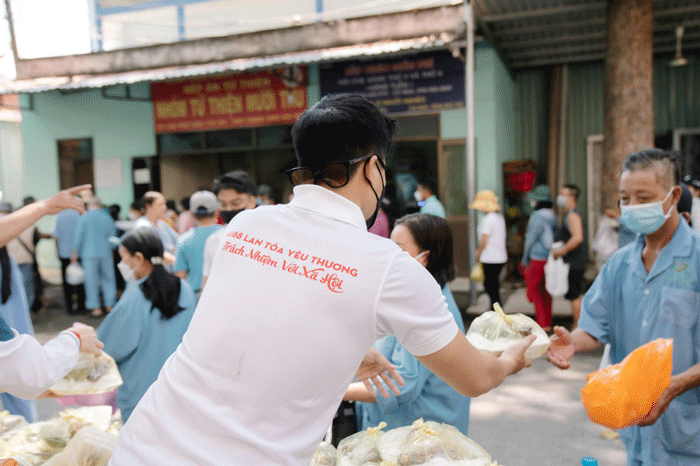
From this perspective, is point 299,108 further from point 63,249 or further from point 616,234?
point 616,234

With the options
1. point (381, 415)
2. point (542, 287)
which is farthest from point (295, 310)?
point (542, 287)

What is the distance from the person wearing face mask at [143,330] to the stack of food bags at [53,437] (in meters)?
0.80

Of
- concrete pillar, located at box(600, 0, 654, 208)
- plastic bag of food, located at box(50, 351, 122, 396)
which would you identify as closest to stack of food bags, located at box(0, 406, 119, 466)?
plastic bag of food, located at box(50, 351, 122, 396)

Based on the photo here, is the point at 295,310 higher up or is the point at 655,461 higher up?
the point at 295,310

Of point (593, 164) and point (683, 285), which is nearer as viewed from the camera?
point (683, 285)

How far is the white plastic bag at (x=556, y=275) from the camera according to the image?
661 cm

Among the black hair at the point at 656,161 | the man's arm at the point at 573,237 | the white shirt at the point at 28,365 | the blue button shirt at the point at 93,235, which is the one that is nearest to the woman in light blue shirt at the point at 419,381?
the black hair at the point at 656,161

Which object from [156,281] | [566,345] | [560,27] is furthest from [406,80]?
[566,345]

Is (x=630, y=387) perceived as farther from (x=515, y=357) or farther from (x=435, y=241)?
(x=435, y=241)

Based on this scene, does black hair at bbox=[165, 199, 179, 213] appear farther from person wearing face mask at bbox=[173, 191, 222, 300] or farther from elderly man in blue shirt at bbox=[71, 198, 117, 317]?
person wearing face mask at bbox=[173, 191, 222, 300]

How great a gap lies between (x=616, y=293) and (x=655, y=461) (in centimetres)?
69

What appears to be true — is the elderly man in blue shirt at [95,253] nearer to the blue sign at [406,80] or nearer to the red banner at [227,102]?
the red banner at [227,102]

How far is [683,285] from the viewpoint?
2.28 metres

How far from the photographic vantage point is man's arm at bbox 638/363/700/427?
6.78 feet
